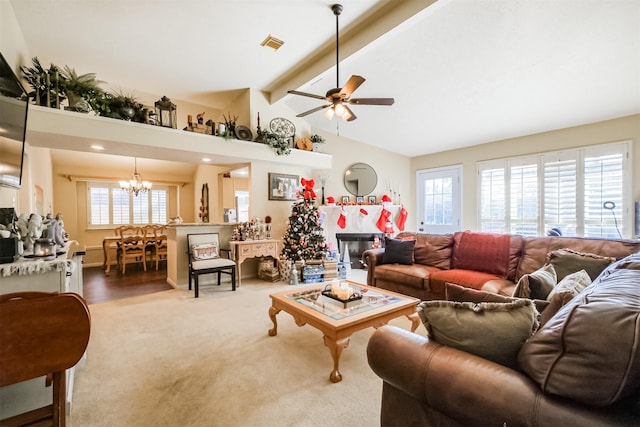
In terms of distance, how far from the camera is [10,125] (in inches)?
75.0

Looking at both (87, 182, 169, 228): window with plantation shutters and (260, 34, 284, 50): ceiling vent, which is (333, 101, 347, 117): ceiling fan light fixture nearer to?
(260, 34, 284, 50): ceiling vent

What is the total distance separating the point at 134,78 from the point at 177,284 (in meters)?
3.38

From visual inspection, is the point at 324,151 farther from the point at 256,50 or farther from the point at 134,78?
the point at 134,78

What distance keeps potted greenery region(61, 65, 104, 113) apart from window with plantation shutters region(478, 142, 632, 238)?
660 centimetres

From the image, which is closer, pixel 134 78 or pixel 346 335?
pixel 346 335

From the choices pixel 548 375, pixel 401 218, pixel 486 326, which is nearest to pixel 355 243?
pixel 401 218

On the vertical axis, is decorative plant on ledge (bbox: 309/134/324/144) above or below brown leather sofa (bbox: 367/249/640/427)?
above

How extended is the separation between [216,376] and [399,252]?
265cm

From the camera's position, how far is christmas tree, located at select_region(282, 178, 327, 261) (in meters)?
5.09

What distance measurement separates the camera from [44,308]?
1.09 meters

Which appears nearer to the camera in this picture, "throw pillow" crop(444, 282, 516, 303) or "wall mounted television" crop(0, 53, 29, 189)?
"throw pillow" crop(444, 282, 516, 303)

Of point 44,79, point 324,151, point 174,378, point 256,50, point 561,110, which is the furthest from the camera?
point 324,151

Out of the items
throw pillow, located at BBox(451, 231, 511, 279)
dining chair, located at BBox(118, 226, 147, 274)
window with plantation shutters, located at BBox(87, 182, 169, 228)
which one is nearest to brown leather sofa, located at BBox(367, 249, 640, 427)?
throw pillow, located at BBox(451, 231, 511, 279)

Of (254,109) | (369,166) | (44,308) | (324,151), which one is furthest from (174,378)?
(369,166)
